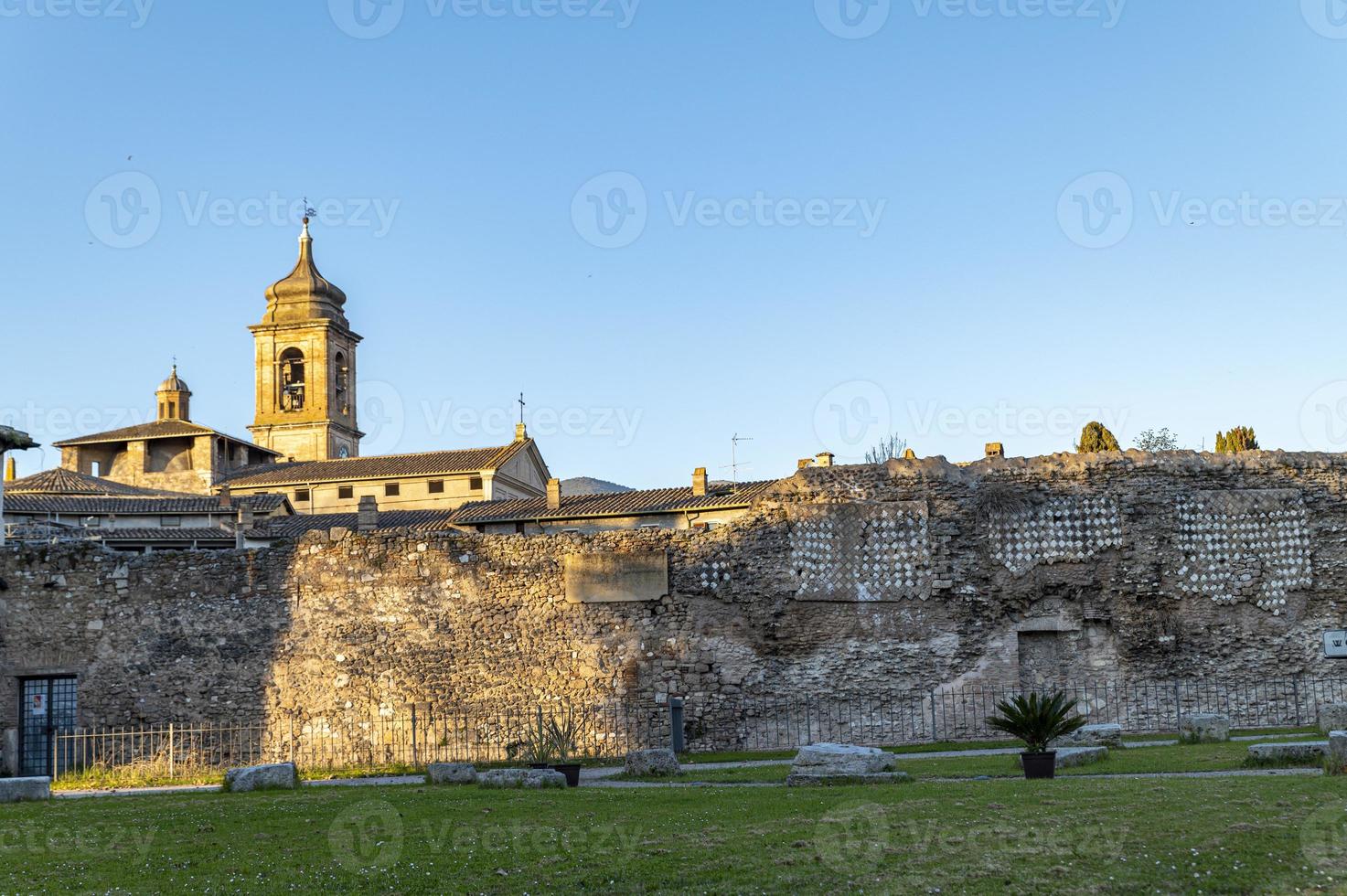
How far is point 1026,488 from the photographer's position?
1005 inches

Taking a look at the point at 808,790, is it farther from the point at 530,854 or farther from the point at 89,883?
the point at 89,883

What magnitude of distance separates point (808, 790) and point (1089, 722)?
439 inches

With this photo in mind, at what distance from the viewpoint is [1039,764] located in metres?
15.5

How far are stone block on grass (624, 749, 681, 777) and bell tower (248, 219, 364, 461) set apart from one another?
69616 millimetres

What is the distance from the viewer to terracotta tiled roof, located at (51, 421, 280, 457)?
74.2 metres

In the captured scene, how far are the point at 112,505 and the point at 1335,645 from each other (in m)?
44.1

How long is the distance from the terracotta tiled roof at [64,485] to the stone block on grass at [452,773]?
4285cm

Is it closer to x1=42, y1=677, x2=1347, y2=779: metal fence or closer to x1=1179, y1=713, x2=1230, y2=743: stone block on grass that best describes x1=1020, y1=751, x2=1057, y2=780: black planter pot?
x1=1179, y1=713, x2=1230, y2=743: stone block on grass

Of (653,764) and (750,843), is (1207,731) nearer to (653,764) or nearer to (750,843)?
(653,764)

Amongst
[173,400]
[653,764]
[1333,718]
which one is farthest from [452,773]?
[173,400]

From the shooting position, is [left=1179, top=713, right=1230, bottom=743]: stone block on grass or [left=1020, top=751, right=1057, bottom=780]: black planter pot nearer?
[left=1020, top=751, right=1057, bottom=780]: black planter pot

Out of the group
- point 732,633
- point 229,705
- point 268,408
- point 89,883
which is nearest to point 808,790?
point 89,883

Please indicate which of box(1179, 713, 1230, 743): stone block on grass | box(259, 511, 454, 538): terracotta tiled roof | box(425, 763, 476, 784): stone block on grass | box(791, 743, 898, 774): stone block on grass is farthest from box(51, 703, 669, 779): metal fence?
box(259, 511, 454, 538): terracotta tiled roof

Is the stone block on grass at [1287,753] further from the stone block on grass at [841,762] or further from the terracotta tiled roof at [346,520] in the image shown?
the terracotta tiled roof at [346,520]
